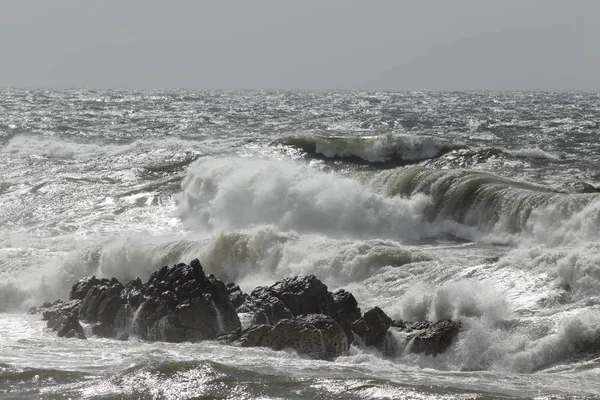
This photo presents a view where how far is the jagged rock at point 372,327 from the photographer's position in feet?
40.6

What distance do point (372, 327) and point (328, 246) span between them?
546cm

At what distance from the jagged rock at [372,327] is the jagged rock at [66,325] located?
450 centimetres

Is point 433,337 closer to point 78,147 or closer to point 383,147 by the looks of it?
point 383,147

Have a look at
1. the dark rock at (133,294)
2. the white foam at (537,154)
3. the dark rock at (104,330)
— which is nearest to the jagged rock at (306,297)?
the dark rock at (133,294)

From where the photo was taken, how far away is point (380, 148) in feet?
115

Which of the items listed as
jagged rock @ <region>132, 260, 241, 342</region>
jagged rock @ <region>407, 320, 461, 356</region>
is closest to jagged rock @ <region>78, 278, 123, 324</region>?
jagged rock @ <region>132, 260, 241, 342</region>

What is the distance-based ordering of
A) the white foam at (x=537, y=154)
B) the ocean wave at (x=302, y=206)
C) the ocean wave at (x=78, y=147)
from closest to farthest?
the ocean wave at (x=302, y=206), the white foam at (x=537, y=154), the ocean wave at (x=78, y=147)

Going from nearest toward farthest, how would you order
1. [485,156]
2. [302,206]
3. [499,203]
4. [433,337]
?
[433,337] < [499,203] < [302,206] < [485,156]

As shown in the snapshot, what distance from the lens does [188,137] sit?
43938 millimetres

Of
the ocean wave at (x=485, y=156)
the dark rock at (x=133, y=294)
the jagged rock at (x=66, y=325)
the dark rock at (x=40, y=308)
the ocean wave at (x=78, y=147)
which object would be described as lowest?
the dark rock at (x=40, y=308)

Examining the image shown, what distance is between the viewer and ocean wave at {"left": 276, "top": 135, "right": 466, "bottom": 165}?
3422 cm

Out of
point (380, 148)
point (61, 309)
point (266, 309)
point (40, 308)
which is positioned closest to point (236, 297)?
point (266, 309)

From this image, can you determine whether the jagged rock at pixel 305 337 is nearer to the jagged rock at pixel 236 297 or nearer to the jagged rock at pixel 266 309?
the jagged rock at pixel 266 309

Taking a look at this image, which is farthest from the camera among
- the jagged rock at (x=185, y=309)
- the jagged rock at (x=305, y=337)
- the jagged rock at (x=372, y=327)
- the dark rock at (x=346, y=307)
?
the dark rock at (x=346, y=307)
